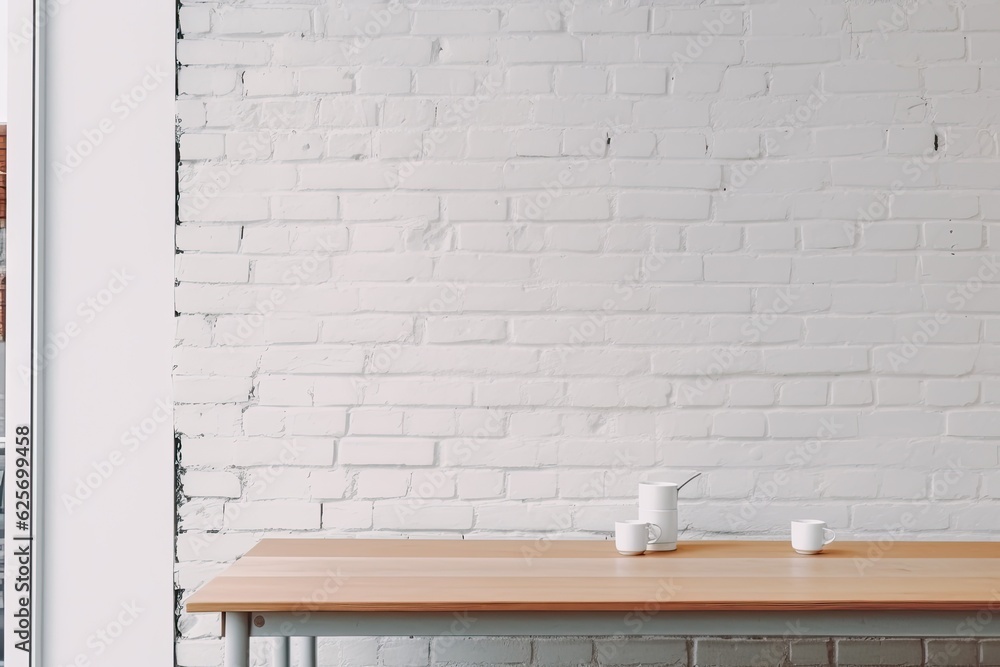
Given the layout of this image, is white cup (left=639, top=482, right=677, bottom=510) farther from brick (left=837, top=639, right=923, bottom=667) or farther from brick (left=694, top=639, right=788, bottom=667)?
brick (left=837, top=639, right=923, bottom=667)

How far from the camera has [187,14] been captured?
185 cm

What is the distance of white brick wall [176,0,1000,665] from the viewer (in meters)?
1.82

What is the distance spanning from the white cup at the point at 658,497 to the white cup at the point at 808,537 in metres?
0.25

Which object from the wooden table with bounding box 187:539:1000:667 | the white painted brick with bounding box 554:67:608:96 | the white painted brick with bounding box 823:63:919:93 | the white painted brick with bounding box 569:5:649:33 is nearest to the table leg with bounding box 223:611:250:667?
the wooden table with bounding box 187:539:1000:667

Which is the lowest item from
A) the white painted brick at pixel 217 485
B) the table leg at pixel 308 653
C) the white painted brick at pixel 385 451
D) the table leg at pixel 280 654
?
the table leg at pixel 308 653

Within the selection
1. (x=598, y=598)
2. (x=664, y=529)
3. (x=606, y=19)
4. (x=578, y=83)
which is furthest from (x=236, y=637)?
(x=606, y=19)

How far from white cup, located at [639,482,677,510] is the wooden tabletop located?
0.31ft

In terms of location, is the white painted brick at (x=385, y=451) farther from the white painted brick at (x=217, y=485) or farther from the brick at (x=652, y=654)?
the brick at (x=652, y=654)

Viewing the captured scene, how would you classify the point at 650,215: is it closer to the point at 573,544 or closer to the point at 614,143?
the point at 614,143

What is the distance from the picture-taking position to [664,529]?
63.1 inches

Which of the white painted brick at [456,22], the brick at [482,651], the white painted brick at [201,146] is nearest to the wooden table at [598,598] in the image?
the brick at [482,651]

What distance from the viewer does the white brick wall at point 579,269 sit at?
5.97 feet

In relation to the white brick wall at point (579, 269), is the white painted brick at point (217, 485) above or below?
below

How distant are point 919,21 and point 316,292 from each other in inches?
60.4
